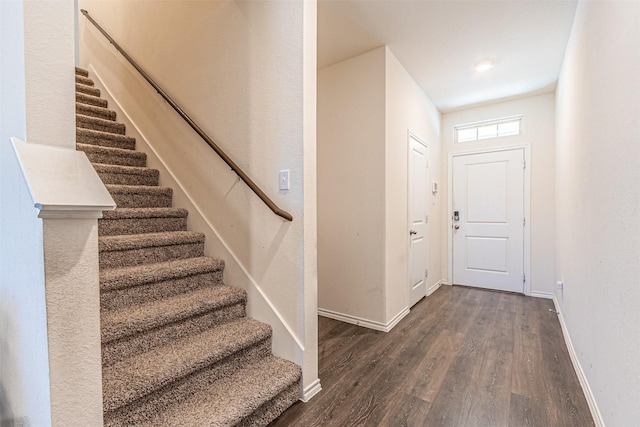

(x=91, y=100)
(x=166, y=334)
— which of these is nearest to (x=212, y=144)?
(x=166, y=334)

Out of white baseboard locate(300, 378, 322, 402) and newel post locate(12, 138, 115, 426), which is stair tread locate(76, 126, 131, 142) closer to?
newel post locate(12, 138, 115, 426)

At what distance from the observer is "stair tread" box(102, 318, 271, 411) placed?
1189mm

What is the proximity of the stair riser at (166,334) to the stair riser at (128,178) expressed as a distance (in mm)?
1398

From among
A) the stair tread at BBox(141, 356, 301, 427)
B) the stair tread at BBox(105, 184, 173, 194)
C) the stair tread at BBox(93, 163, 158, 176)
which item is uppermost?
the stair tread at BBox(93, 163, 158, 176)

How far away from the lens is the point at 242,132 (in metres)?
1.97

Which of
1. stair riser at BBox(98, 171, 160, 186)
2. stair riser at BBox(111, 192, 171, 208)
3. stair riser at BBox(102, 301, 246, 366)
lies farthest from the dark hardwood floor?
stair riser at BBox(98, 171, 160, 186)

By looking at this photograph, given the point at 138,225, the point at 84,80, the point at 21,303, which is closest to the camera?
the point at 21,303

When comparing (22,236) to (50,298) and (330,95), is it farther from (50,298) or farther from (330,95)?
(330,95)

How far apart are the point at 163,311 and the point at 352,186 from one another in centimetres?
195

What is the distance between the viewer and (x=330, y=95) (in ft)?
9.98

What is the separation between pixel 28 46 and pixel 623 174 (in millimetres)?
2178

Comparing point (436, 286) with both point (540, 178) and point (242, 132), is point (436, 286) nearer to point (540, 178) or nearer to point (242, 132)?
point (540, 178)

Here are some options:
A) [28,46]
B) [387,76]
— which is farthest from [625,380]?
[387,76]

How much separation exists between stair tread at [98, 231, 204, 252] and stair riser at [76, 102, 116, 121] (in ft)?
5.42
